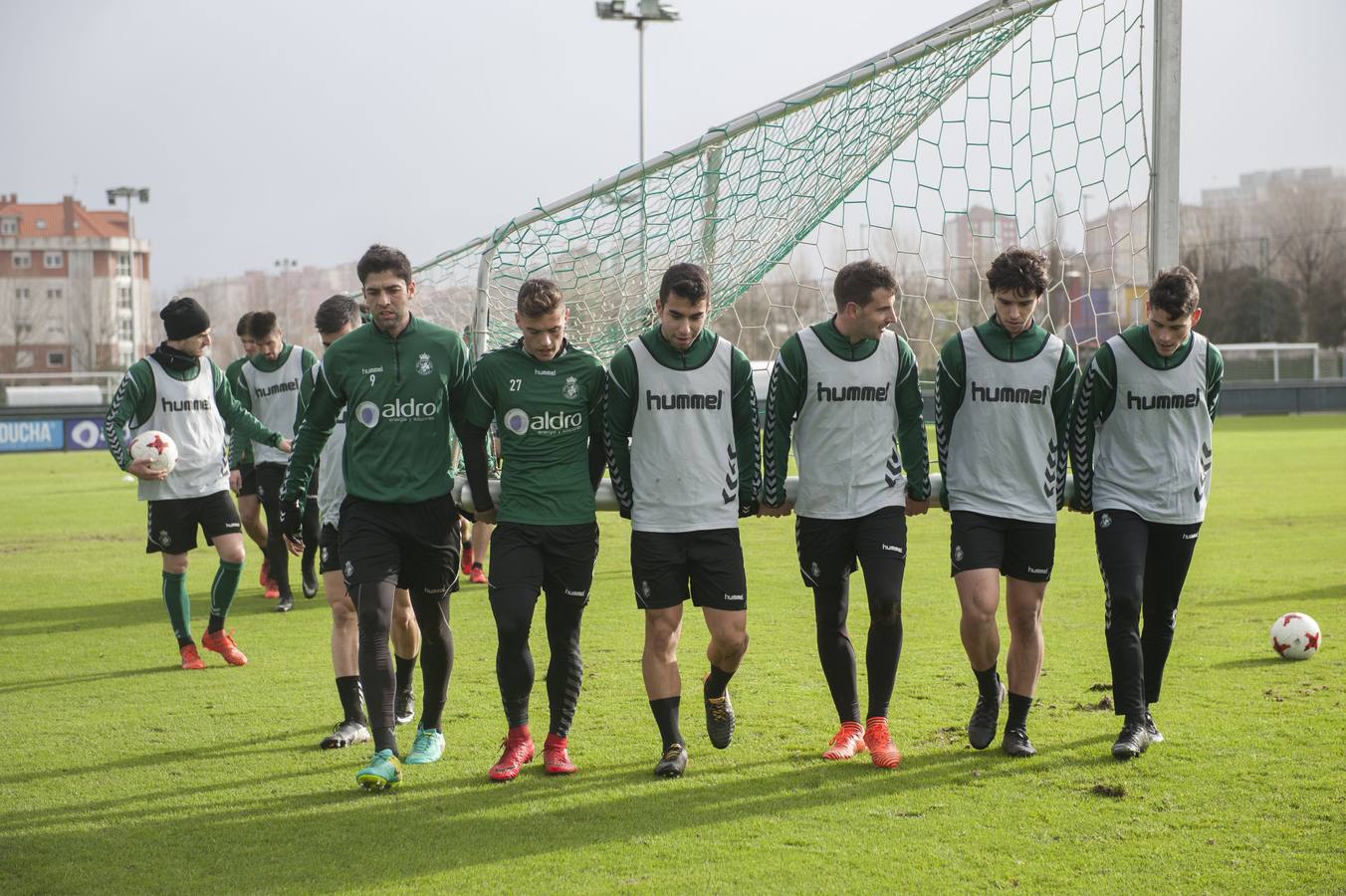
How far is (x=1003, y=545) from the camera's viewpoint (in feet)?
18.1

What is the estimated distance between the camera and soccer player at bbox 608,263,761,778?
17.4 ft

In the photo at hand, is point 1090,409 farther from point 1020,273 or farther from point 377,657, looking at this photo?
point 377,657

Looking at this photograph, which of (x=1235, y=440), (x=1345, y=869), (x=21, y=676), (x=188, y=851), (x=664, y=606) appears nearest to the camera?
(x=1345, y=869)

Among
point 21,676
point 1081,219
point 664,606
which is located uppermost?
point 1081,219

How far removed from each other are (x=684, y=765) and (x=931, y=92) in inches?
146

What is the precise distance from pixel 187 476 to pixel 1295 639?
21.0 feet

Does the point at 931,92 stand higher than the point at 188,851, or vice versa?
the point at 931,92

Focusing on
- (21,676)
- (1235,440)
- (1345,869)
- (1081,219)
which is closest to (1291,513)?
(1081,219)

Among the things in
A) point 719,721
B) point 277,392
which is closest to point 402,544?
point 719,721

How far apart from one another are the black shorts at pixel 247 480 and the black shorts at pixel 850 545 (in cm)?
593

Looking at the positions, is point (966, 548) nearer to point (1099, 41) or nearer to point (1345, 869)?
point (1345, 869)

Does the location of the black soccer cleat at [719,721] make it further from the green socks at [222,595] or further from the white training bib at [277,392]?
the white training bib at [277,392]

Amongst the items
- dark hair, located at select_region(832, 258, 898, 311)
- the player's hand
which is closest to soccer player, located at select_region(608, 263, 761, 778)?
dark hair, located at select_region(832, 258, 898, 311)

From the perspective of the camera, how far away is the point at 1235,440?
95.8ft
